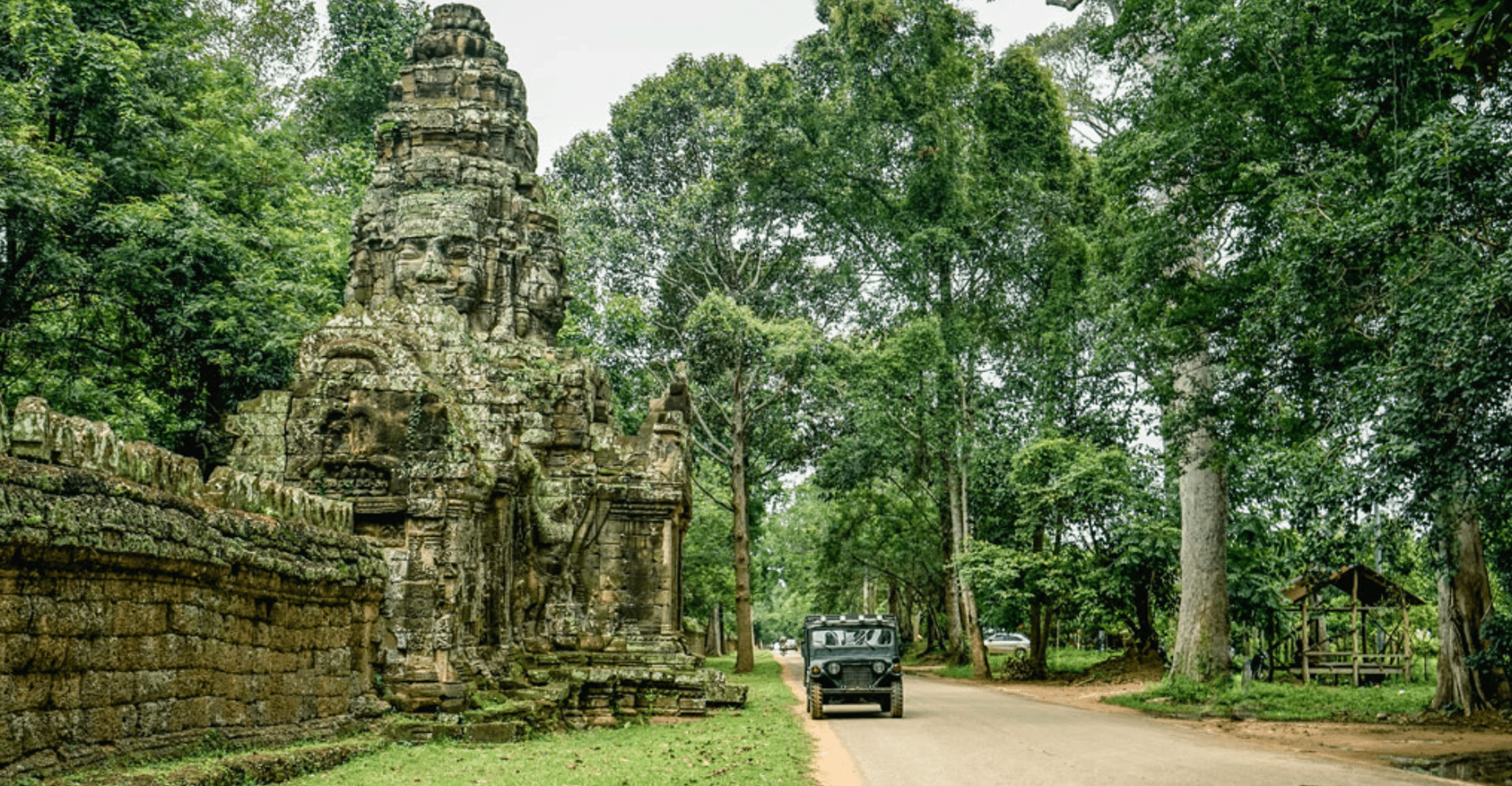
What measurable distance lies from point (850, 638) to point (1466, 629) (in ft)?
28.8

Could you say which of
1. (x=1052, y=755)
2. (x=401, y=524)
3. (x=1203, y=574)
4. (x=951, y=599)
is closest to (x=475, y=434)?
(x=401, y=524)

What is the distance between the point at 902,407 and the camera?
31.2m

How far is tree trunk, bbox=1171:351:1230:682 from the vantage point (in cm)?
2170

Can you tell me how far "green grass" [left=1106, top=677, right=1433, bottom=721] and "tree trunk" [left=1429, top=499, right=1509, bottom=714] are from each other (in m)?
1.13

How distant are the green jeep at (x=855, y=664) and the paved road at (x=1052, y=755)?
1.09ft

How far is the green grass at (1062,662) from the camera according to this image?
110ft

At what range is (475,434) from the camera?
13.7 m

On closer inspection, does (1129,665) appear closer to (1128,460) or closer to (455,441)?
(1128,460)

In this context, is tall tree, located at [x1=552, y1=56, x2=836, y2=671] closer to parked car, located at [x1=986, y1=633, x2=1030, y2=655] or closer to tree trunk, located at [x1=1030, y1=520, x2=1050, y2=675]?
tree trunk, located at [x1=1030, y1=520, x2=1050, y2=675]

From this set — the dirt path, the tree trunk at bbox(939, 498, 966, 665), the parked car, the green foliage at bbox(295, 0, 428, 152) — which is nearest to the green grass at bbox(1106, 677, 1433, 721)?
the dirt path

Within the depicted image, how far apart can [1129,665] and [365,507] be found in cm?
2204

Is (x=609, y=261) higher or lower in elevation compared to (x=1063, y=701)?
higher

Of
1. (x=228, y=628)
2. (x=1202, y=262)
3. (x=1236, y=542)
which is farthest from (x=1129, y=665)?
(x=228, y=628)

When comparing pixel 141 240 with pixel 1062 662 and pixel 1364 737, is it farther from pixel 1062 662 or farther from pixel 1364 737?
pixel 1062 662
